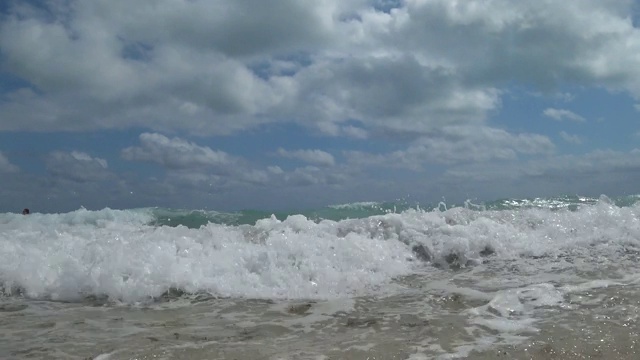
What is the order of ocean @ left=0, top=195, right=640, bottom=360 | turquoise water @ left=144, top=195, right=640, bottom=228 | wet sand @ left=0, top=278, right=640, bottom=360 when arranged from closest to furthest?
wet sand @ left=0, top=278, right=640, bottom=360 < ocean @ left=0, top=195, right=640, bottom=360 < turquoise water @ left=144, top=195, right=640, bottom=228

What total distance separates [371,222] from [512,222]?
3.53m

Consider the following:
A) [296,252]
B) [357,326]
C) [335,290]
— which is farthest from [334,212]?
[357,326]

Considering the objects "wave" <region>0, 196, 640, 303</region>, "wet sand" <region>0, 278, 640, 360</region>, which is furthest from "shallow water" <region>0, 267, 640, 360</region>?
"wave" <region>0, 196, 640, 303</region>

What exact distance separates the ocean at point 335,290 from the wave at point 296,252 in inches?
1.3

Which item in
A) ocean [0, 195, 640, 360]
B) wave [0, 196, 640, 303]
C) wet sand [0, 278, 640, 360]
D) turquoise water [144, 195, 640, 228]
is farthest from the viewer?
turquoise water [144, 195, 640, 228]

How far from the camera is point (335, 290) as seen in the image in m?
7.43

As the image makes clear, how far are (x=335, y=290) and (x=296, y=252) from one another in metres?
1.68

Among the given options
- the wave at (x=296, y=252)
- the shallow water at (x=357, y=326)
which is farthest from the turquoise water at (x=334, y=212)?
the shallow water at (x=357, y=326)

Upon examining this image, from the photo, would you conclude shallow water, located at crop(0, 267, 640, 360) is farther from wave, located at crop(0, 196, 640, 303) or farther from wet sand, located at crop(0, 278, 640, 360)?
wave, located at crop(0, 196, 640, 303)

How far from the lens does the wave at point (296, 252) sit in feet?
25.1

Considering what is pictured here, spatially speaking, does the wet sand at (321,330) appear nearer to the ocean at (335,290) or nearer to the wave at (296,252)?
the ocean at (335,290)

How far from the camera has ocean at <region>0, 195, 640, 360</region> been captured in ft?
16.3

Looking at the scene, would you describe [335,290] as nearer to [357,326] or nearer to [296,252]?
[296,252]

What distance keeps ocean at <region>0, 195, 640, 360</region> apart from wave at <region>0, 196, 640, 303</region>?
0.03 meters
